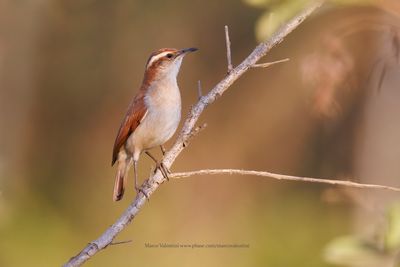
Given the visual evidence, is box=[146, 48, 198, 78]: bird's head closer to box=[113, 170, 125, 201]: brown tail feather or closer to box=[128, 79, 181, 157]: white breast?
box=[128, 79, 181, 157]: white breast

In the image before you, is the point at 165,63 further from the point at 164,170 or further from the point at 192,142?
the point at 192,142

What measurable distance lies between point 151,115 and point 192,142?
20.0ft

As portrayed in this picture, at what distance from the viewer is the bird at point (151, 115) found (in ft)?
18.5

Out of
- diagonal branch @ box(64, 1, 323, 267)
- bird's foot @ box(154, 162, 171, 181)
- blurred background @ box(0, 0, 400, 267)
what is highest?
diagonal branch @ box(64, 1, 323, 267)

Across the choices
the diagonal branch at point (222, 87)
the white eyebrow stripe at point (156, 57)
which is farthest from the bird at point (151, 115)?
the diagonal branch at point (222, 87)

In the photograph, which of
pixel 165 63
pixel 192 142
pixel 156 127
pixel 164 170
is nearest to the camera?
pixel 164 170

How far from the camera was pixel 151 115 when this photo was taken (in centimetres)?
573

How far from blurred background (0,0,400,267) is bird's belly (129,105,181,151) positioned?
374 cm

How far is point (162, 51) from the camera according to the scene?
6.20 meters

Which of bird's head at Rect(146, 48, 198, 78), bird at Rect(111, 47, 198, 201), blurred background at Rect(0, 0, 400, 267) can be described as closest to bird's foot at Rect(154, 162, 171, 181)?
bird at Rect(111, 47, 198, 201)

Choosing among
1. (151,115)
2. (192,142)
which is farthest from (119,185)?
(192,142)

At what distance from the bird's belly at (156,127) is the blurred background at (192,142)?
12.3 ft

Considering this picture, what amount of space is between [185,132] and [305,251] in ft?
19.7

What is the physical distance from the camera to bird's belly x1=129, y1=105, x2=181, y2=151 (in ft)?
18.4
